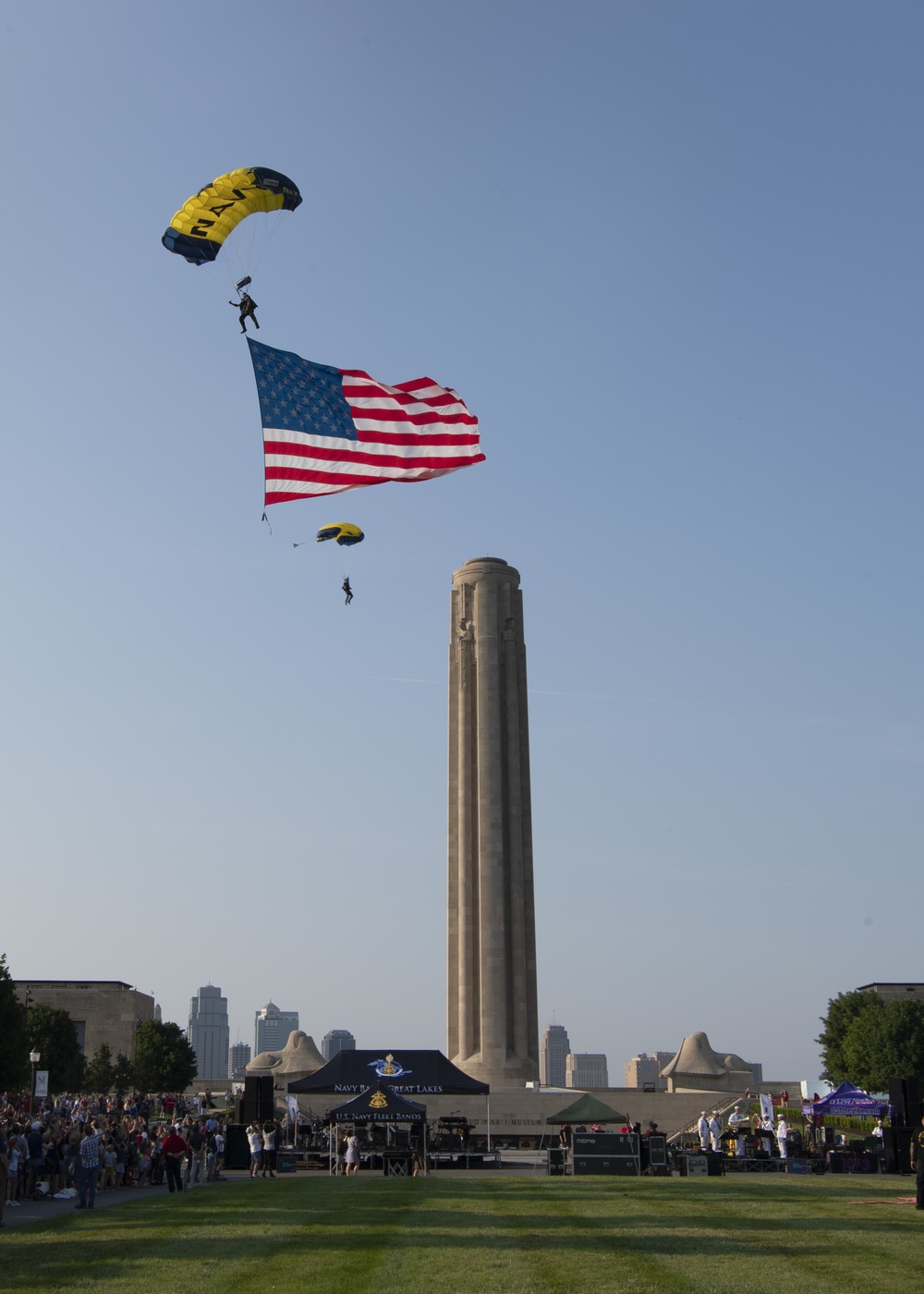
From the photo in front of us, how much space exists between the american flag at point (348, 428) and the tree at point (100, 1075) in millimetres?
68290

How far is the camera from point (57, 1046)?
82438mm

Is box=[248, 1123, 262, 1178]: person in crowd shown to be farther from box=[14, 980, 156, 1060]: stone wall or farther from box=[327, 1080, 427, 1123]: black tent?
box=[14, 980, 156, 1060]: stone wall

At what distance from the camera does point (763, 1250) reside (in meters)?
17.0

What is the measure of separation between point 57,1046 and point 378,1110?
176 feet

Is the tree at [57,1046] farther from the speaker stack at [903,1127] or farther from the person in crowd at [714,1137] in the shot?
the speaker stack at [903,1127]

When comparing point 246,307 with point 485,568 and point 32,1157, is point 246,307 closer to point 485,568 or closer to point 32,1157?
point 32,1157

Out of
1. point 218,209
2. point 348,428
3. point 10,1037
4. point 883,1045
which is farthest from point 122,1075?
point 218,209

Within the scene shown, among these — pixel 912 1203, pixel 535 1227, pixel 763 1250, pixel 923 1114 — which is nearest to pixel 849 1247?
pixel 763 1250

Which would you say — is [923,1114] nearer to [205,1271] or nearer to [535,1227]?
[535,1227]

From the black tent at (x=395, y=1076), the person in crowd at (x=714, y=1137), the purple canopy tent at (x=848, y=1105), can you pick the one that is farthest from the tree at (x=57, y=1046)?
the purple canopy tent at (x=848, y=1105)

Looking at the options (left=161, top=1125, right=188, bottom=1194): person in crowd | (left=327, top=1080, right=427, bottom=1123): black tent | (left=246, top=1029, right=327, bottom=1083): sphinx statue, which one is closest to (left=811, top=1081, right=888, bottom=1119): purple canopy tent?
(left=327, top=1080, right=427, bottom=1123): black tent

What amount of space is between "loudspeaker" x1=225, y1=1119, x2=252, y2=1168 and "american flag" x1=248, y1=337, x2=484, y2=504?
2079 centimetres

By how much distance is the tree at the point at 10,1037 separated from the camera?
59.6 metres

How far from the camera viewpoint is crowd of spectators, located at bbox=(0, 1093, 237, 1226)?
24.7 meters
